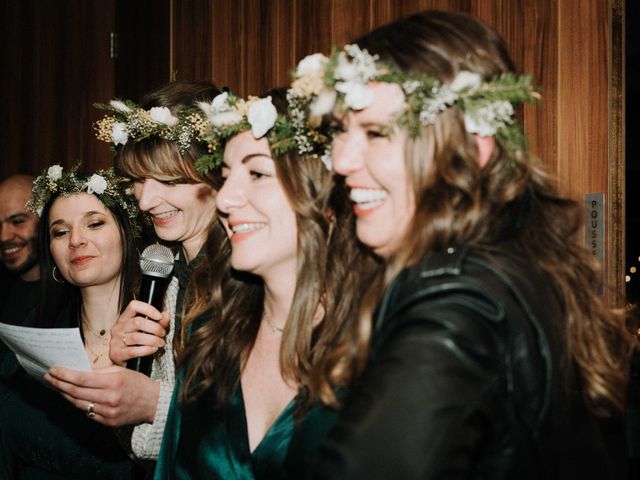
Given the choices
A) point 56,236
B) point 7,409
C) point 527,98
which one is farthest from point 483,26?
point 7,409

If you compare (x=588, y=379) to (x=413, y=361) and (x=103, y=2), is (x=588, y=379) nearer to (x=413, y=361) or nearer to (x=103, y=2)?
(x=413, y=361)

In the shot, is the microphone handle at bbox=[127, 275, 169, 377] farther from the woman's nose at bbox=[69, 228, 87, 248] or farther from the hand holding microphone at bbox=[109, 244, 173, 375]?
the woman's nose at bbox=[69, 228, 87, 248]

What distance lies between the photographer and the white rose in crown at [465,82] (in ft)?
4.11

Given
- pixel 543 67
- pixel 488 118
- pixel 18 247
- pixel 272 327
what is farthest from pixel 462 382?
pixel 18 247

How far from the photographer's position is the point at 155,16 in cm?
407

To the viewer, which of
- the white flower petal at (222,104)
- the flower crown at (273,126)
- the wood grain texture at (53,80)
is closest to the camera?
the flower crown at (273,126)

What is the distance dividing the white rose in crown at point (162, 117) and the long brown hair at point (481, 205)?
4.18 ft

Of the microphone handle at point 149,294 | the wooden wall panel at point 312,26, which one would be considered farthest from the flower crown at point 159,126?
the wooden wall panel at point 312,26

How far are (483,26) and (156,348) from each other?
4.69 feet

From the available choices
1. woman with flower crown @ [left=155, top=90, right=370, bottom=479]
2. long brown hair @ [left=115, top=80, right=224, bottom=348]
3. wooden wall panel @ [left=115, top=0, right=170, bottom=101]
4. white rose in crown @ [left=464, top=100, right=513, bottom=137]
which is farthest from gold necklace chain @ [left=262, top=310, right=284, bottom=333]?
wooden wall panel @ [left=115, top=0, right=170, bottom=101]

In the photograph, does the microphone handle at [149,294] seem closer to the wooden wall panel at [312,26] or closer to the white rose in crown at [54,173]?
the white rose in crown at [54,173]

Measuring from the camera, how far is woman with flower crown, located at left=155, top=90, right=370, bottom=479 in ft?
5.95

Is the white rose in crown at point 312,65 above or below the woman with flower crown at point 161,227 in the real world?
above

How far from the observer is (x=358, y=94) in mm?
1327
